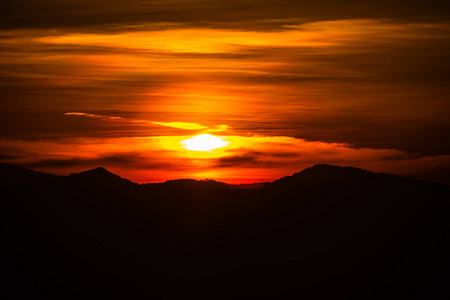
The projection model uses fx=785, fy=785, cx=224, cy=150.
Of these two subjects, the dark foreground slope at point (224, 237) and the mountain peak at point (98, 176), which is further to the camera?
the mountain peak at point (98, 176)

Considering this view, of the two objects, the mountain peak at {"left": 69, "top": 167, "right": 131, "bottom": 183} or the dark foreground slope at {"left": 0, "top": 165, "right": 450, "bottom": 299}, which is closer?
the dark foreground slope at {"left": 0, "top": 165, "right": 450, "bottom": 299}

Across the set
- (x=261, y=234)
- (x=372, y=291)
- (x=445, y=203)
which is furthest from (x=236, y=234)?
(x=445, y=203)

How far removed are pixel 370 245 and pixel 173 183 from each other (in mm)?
47122

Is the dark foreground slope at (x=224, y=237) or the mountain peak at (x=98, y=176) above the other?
the mountain peak at (x=98, y=176)

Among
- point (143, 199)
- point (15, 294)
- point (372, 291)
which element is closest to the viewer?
point (15, 294)

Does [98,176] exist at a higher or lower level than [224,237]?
higher

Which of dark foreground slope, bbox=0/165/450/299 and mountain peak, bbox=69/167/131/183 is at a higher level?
mountain peak, bbox=69/167/131/183

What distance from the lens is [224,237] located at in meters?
171

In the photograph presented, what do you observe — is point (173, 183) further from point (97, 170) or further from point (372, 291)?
point (372, 291)

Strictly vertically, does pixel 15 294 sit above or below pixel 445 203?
below

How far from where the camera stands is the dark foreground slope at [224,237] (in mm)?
149750

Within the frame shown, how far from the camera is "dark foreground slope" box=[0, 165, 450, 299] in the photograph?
149750mm

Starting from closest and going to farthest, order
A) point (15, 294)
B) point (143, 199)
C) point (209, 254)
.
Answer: point (15, 294) → point (209, 254) → point (143, 199)

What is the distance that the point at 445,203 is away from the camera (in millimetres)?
181875
